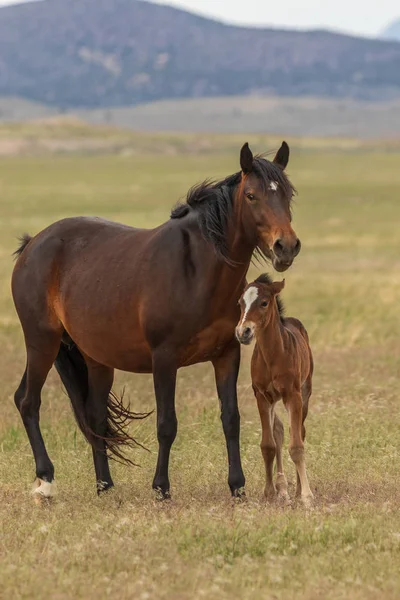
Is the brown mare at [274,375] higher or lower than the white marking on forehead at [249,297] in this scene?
lower

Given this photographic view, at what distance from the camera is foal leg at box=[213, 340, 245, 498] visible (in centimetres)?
897

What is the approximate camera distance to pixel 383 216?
163 ft

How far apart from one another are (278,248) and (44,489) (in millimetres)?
2762

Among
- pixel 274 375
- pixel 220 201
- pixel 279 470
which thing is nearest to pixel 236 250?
pixel 220 201

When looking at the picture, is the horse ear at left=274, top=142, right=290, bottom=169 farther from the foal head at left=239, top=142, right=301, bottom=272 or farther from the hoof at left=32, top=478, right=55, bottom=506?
the hoof at left=32, top=478, right=55, bottom=506

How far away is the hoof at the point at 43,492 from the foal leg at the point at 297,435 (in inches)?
74.4

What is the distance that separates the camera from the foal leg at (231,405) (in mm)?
8969

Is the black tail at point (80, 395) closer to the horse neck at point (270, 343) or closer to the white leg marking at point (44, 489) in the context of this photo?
the white leg marking at point (44, 489)

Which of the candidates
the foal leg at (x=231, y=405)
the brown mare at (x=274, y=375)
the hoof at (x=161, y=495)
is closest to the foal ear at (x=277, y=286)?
the brown mare at (x=274, y=375)

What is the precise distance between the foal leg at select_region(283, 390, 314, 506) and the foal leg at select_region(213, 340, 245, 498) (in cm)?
40

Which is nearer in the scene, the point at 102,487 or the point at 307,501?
the point at 307,501

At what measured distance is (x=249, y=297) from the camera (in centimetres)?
843

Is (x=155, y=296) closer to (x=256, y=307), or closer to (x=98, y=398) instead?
(x=256, y=307)

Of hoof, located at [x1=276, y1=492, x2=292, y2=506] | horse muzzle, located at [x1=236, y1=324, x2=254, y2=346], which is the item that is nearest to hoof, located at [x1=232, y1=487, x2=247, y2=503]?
hoof, located at [x1=276, y1=492, x2=292, y2=506]
